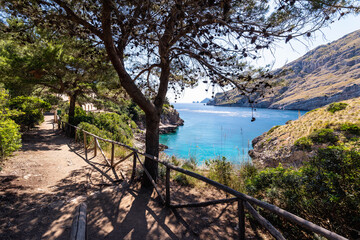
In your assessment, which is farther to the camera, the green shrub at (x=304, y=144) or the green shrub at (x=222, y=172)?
the green shrub at (x=304, y=144)

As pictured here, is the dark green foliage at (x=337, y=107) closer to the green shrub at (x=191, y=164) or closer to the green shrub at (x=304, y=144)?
the green shrub at (x=304, y=144)

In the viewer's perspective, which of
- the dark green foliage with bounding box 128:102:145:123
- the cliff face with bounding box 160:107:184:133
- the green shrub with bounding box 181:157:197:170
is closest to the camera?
the green shrub with bounding box 181:157:197:170

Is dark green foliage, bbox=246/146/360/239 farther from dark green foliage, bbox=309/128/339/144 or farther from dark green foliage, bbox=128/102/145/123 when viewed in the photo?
dark green foliage, bbox=128/102/145/123

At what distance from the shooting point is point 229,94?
4137 millimetres

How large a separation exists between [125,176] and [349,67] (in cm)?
16536

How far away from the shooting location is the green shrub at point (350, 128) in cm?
1122

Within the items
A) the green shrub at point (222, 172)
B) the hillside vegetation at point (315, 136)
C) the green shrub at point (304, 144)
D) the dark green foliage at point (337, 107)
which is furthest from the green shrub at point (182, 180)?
the dark green foliage at point (337, 107)

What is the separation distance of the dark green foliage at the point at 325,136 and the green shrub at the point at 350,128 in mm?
688

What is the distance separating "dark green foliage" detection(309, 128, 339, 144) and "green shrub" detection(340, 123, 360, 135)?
69 cm

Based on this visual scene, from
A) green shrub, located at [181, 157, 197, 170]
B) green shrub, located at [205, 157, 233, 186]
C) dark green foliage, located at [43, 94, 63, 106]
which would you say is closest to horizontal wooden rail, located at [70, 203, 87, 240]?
green shrub, located at [205, 157, 233, 186]

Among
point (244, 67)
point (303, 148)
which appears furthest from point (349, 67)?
point (244, 67)

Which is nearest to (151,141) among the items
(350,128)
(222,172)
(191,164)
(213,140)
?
(222,172)

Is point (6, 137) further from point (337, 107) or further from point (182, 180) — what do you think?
point (337, 107)

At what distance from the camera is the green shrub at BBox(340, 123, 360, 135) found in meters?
11.2
